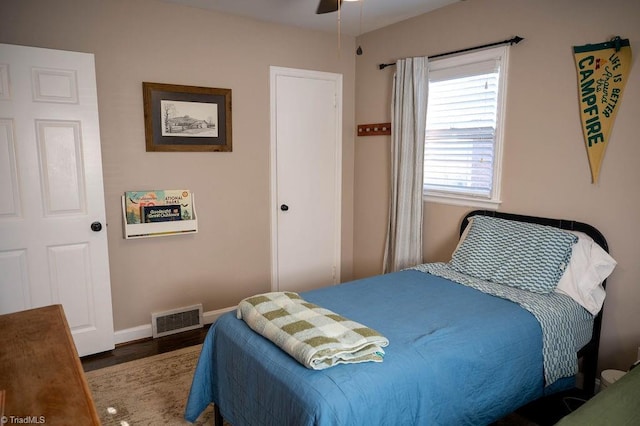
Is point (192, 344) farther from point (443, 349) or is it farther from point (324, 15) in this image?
point (324, 15)

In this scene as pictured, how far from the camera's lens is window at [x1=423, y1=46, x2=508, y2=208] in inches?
117

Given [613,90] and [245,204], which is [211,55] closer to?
[245,204]

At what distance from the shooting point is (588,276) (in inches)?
94.0

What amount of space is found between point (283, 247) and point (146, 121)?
158 centimetres

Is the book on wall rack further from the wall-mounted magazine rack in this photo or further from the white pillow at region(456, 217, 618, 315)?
the white pillow at region(456, 217, 618, 315)

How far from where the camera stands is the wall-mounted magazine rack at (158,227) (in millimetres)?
3121

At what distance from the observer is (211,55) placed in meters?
3.37

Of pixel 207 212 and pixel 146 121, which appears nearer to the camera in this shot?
pixel 146 121

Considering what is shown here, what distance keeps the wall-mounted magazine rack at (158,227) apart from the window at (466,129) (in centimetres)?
189

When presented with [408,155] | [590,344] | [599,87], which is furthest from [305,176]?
[590,344]

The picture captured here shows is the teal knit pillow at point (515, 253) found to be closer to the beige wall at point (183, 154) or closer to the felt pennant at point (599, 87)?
the felt pennant at point (599, 87)

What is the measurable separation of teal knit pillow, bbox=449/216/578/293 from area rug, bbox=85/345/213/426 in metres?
1.83

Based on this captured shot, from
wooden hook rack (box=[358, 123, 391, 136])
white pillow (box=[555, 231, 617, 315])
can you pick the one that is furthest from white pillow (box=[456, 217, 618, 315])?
wooden hook rack (box=[358, 123, 391, 136])

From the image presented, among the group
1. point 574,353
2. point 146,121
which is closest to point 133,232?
point 146,121
